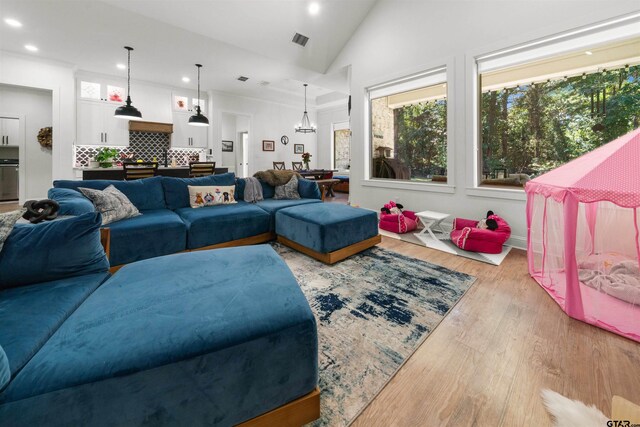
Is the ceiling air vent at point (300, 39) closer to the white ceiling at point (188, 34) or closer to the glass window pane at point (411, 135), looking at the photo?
the white ceiling at point (188, 34)

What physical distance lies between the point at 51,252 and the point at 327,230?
1975 mm

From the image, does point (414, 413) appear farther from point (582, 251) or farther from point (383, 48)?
point (383, 48)

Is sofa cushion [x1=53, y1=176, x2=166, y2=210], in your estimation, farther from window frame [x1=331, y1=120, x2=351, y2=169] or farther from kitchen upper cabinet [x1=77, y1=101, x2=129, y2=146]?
window frame [x1=331, y1=120, x2=351, y2=169]

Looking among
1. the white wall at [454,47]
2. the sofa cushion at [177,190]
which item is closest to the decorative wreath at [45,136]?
the sofa cushion at [177,190]

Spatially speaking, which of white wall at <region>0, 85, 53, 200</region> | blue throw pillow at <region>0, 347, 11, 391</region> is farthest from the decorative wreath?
blue throw pillow at <region>0, 347, 11, 391</region>

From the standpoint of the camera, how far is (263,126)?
9086 mm

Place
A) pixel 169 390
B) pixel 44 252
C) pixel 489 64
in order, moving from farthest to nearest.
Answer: pixel 489 64 → pixel 44 252 → pixel 169 390

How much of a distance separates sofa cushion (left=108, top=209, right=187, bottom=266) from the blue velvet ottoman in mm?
1110

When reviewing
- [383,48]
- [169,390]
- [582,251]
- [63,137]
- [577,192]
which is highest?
[383,48]

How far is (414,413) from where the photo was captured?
1.17 metres

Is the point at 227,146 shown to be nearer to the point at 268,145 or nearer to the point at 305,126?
the point at 268,145

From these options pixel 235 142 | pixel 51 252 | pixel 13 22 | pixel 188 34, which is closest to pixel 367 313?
pixel 51 252

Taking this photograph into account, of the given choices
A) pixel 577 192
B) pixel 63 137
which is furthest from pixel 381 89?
pixel 63 137

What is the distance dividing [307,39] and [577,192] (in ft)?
16.4
